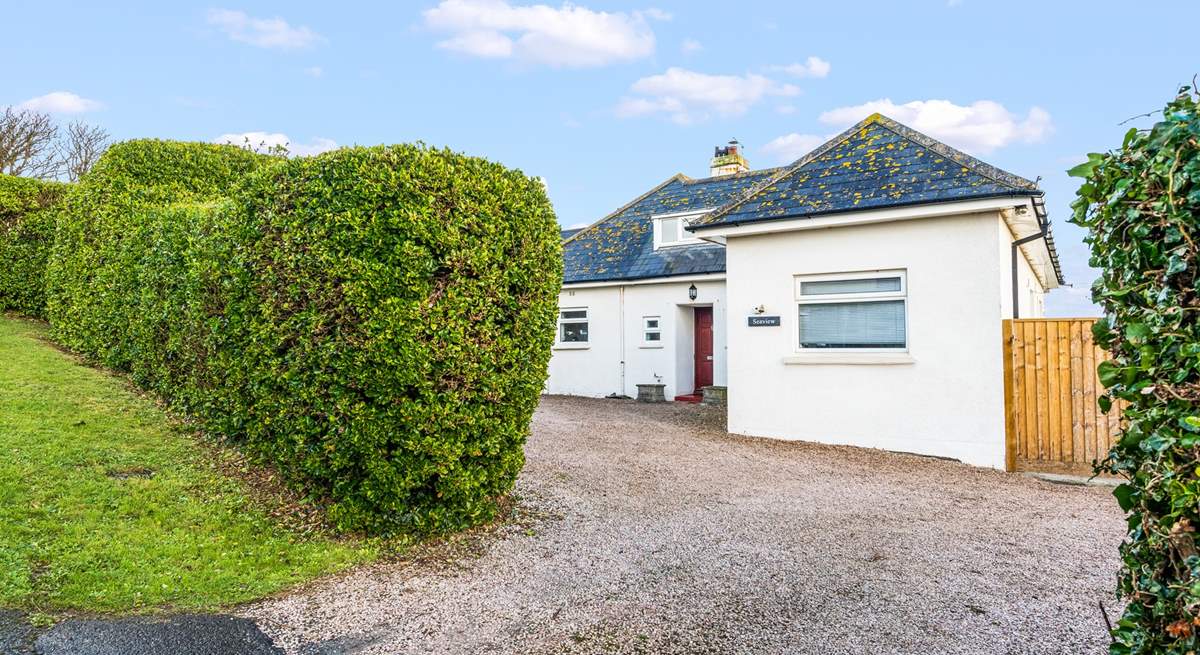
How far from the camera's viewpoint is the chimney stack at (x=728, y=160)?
19.8m

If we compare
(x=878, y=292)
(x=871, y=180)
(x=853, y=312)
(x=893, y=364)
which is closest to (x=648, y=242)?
(x=871, y=180)

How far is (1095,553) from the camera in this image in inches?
220

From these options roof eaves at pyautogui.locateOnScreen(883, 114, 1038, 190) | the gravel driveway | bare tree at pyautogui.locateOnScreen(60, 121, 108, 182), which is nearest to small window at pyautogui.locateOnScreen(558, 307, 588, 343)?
Answer: roof eaves at pyautogui.locateOnScreen(883, 114, 1038, 190)

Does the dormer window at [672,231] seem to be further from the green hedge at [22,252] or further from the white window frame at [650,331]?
the green hedge at [22,252]

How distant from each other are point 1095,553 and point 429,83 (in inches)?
413

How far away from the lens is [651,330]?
16.6 metres

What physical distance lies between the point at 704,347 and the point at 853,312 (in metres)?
6.42

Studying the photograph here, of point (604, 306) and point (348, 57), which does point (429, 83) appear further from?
point (604, 306)

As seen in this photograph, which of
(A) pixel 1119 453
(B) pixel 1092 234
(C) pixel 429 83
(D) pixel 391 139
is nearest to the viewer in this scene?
(A) pixel 1119 453

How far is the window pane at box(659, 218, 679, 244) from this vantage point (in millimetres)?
17094

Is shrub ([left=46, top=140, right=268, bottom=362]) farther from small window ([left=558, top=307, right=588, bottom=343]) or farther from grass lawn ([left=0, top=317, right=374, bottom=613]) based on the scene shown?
small window ([left=558, top=307, right=588, bottom=343])

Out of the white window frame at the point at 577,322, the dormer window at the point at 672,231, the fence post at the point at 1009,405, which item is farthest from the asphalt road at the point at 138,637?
the dormer window at the point at 672,231

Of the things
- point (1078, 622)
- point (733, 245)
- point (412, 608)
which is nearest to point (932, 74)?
point (733, 245)

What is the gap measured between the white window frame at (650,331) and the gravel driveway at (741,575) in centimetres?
829
